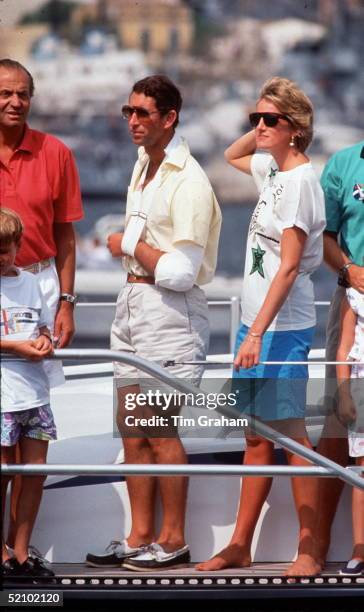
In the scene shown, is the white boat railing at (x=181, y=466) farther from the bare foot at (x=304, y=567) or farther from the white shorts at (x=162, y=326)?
the bare foot at (x=304, y=567)

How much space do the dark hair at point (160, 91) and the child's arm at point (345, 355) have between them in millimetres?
938

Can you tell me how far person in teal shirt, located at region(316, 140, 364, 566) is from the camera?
17.0ft

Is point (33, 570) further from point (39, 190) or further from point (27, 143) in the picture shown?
point (27, 143)

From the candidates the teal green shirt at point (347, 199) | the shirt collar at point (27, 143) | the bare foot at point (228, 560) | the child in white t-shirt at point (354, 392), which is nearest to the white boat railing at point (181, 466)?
the child in white t-shirt at point (354, 392)

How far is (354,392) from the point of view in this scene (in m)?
5.16

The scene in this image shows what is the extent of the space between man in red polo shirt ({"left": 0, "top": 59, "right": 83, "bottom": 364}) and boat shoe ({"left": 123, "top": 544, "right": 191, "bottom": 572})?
0.78 m

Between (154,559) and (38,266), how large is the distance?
3.61 feet

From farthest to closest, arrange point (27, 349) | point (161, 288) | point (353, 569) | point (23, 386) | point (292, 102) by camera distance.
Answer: point (161, 288)
point (353, 569)
point (292, 102)
point (23, 386)
point (27, 349)

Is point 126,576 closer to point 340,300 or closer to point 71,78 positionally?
point 340,300

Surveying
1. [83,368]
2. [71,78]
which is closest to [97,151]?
[71,78]

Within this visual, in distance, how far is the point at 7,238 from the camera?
4.80m

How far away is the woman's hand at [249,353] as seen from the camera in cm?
490

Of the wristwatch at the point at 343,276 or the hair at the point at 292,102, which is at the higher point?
the hair at the point at 292,102

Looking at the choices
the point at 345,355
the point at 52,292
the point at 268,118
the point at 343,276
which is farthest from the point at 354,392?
the point at 52,292
